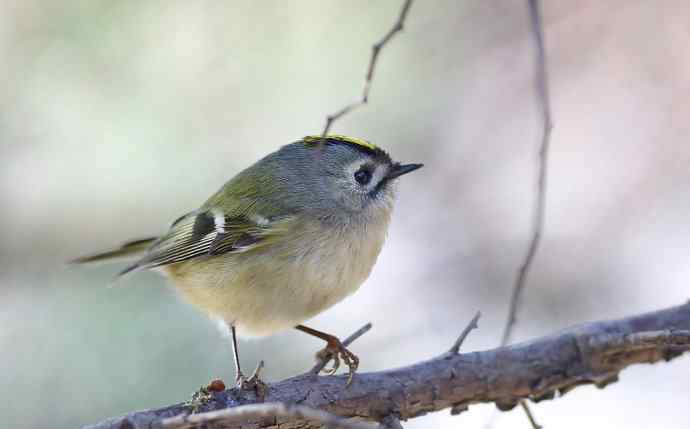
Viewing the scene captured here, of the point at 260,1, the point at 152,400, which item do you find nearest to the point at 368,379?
the point at 152,400

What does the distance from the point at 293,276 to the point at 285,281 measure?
1.0 inches

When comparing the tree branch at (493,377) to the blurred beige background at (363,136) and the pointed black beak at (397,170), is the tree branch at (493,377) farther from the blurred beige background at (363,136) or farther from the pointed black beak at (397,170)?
the blurred beige background at (363,136)

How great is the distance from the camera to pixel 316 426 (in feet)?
5.94

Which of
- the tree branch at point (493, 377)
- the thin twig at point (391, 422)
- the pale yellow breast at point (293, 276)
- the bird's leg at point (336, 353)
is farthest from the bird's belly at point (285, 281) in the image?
the thin twig at point (391, 422)

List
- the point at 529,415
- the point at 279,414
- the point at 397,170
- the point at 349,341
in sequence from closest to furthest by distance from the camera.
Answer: the point at 279,414, the point at 529,415, the point at 349,341, the point at 397,170

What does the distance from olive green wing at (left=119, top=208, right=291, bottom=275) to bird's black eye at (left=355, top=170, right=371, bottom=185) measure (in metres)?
0.27

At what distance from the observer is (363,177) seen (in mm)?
2297

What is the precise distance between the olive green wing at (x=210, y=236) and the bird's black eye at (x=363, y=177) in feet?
0.88

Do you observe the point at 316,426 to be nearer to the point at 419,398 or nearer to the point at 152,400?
the point at 419,398

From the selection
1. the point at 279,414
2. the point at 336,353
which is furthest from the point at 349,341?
the point at 279,414

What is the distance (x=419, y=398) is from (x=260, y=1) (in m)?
1.80

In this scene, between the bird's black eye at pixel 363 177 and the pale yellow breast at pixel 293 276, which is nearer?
the pale yellow breast at pixel 293 276

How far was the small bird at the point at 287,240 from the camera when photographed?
205cm

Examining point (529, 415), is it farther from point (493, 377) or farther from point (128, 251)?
point (128, 251)
